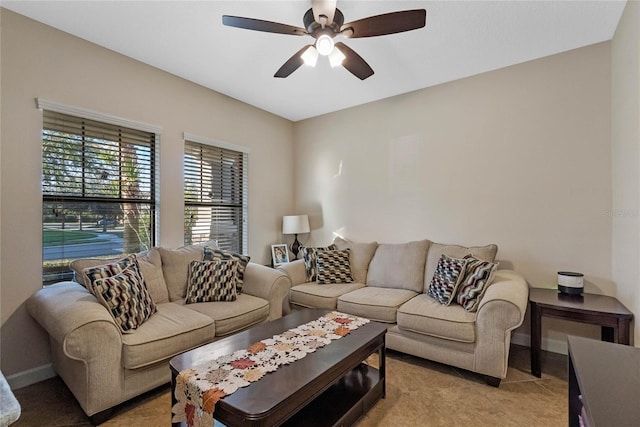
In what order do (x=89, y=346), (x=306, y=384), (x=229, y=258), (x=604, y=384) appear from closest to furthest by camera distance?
(x=604, y=384) → (x=306, y=384) → (x=89, y=346) → (x=229, y=258)

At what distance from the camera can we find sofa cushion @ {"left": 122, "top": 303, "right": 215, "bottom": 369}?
1.86 metres

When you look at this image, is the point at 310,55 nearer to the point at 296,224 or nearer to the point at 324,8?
the point at 324,8

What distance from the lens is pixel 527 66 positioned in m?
2.88

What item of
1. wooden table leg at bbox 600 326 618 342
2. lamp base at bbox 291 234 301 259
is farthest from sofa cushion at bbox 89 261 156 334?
wooden table leg at bbox 600 326 618 342

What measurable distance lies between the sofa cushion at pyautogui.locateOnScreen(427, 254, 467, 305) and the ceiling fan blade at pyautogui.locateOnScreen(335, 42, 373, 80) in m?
1.77

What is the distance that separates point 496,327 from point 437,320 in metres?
0.39

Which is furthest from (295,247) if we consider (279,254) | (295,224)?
(295,224)

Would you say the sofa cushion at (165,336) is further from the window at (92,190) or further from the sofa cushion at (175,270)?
the window at (92,190)

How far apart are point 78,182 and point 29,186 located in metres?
0.31

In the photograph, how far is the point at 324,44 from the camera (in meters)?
2.00

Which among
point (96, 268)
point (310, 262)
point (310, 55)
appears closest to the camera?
point (96, 268)

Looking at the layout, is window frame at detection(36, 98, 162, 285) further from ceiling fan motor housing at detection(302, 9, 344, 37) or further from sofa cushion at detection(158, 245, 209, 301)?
ceiling fan motor housing at detection(302, 9, 344, 37)

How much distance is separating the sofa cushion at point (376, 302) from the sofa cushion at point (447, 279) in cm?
27

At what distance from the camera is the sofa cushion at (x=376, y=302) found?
264 centimetres
